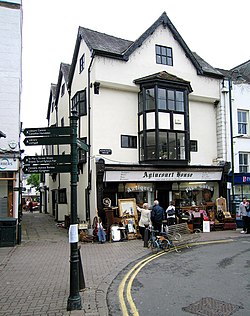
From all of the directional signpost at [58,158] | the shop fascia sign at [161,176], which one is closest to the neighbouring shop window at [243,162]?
the shop fascia sign at [161,176]

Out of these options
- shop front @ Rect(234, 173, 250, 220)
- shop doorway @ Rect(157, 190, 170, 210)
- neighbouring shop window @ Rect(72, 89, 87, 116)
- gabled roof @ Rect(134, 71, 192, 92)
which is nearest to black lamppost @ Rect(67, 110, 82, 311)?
gabled roof @ Rect(134, 71, 192, 92)

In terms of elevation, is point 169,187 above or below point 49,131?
below

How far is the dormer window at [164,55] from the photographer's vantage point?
19.7 m

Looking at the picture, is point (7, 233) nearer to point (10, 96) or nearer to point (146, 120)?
point (10, 96)

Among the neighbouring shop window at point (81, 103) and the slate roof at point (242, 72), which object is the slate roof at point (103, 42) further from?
the slate roof at point (242, 72)

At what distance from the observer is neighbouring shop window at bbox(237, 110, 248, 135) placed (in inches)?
874

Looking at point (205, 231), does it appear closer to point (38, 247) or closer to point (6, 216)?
point (38, 247)

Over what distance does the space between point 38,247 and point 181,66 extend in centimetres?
1394

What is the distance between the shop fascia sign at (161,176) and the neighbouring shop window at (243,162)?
238cm

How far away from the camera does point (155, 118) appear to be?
18266mm

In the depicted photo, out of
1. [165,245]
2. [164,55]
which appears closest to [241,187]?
[164,55]

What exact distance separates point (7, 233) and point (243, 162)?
1603cm

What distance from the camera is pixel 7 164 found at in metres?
14.2

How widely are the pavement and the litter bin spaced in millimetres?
351
